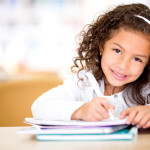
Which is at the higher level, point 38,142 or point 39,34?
point 39,34

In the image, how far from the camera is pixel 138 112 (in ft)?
2.99

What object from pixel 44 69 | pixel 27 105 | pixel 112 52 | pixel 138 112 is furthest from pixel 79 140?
pixel 44 69

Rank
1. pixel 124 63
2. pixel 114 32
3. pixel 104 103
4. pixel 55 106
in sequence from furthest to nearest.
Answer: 1. pixel 114 32
2. pixel 124 63
3. pixel 55 106
4. pixel 104 103

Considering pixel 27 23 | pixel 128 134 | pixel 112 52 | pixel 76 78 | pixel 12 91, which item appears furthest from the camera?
pixel 27 23

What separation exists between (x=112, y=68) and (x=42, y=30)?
13.3ft

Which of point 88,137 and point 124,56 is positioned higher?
point 124,56

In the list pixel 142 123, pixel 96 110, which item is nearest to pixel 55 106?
pixel 96 110

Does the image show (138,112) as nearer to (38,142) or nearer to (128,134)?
(128,134)

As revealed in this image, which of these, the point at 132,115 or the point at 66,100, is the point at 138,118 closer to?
the point at 132,115

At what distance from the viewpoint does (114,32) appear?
1.32 meters

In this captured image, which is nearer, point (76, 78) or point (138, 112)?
point (138, 112)

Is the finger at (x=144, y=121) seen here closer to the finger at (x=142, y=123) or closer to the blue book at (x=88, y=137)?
the finger at (x=142, y=123)

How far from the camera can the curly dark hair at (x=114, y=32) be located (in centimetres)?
127

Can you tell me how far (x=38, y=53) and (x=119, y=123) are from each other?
4568 mm
